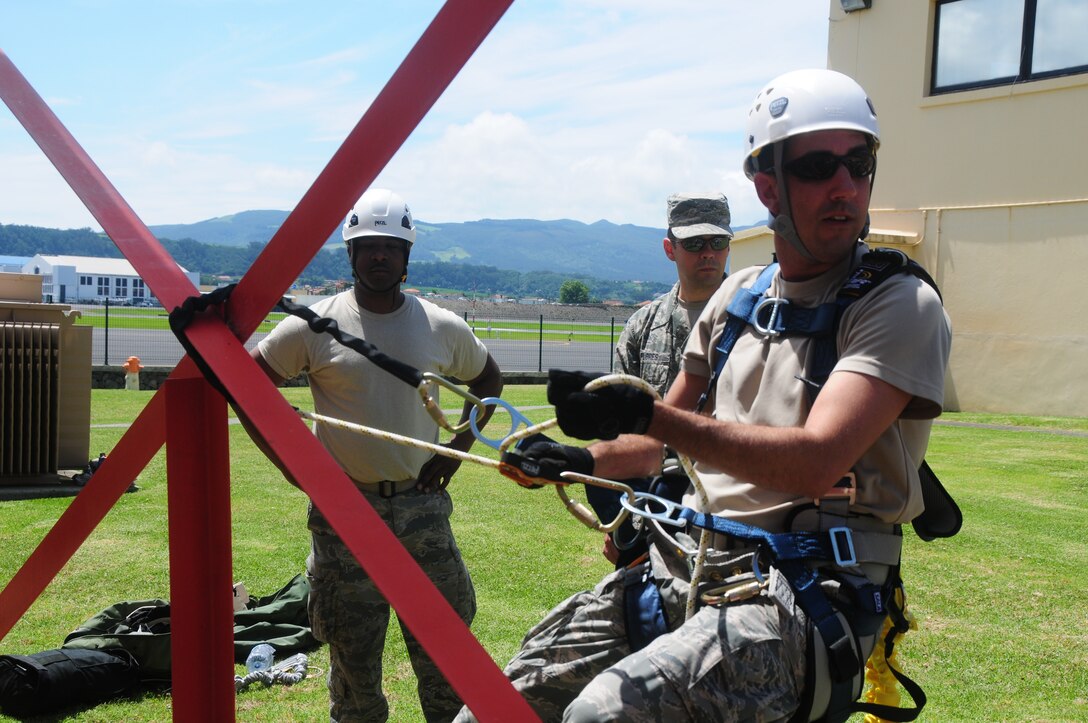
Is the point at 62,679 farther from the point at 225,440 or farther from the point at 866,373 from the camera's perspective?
the point at 866,373

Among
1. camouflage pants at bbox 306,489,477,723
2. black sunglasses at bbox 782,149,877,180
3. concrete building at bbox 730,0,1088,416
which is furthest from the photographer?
concrete building at bbox 730,0,1088,416

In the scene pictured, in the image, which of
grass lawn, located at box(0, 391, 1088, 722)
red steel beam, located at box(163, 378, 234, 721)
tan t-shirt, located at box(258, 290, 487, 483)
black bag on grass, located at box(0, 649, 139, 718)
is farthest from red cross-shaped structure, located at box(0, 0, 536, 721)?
grass lawn, located at box(0, 391, 1088, 722)

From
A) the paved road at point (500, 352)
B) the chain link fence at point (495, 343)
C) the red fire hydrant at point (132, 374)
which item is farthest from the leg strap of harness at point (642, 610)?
the paved road at point (500, 352)

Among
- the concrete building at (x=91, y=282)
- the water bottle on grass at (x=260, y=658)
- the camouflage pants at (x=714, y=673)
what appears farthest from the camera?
the concrete building at (x=91, y=282)

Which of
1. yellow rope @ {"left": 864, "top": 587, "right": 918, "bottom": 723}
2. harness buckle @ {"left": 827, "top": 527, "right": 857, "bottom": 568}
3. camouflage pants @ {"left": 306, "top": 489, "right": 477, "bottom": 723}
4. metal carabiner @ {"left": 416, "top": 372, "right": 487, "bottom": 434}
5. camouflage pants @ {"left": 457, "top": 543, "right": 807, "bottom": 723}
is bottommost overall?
camouflage pants @ {"left": 306, "top": 489, "right": 477, "bottom": 723}

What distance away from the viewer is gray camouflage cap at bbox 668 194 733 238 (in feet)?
16.4

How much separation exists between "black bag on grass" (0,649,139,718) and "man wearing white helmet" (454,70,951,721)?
3277mm

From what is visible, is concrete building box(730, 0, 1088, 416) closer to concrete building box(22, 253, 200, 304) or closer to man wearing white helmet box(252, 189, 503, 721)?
man wearing white helmet box(252, 189, 503, 721)

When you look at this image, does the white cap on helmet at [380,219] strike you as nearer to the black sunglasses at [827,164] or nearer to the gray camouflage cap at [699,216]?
the gray camouflage cap at [699,216]

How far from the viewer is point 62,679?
4.94 metres

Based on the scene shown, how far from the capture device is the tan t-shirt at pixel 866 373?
230 cm

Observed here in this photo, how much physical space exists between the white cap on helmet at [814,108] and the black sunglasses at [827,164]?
0.20 ft

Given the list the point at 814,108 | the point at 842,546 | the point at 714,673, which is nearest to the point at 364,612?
the point at 714,673

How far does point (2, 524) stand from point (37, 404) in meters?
1.87
